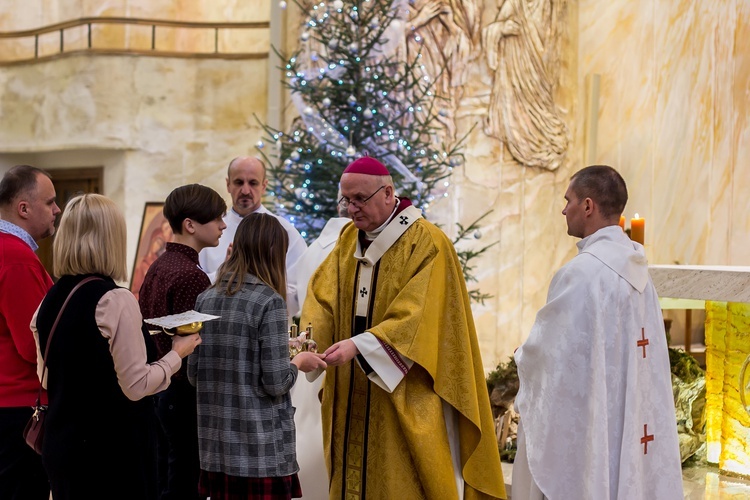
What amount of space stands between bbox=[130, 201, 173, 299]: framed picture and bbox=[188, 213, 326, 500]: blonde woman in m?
6.84

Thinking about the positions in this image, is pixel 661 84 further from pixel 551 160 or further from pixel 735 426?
pixel 735 426

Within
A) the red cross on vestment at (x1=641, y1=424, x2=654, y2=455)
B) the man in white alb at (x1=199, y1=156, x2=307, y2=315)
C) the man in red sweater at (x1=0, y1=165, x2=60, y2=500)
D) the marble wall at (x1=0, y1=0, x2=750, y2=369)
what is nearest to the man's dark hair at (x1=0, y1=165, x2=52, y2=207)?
the man in red sweater at (x1=0, y1=165, x2=60, y2=500)

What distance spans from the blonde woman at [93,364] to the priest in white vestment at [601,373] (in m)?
1.65

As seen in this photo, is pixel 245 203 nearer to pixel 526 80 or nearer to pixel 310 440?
pixel 310 440

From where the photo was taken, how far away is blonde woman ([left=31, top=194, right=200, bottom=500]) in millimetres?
2957

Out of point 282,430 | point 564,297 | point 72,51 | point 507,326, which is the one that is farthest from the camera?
point 72,51

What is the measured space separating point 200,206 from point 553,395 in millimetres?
1697

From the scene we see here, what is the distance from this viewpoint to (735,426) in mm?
5375

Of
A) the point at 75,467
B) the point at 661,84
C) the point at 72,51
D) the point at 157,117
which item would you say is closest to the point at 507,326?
the point at 661,84

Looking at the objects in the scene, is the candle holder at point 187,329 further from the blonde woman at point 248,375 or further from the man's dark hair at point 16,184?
the man's dark hair at point 16,184

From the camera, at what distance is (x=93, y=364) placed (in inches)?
118

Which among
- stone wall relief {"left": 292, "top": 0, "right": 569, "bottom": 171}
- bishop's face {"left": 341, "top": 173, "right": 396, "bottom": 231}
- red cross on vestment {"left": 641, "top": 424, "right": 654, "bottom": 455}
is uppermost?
stone wall relief {"left": 292, "top": 0, "right": 569, "bottom": 171}

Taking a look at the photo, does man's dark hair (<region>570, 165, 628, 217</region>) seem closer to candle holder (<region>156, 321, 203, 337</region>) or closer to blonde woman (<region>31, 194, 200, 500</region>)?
candle holder (<region>156, 321, 203, 337</region>)

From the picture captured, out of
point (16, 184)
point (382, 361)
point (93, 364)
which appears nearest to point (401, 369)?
point (382, 361)
